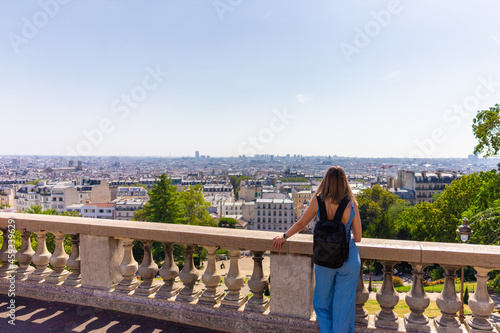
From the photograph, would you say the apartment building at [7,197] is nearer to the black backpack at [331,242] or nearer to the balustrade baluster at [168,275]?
the balustrade baluster at [168,275]

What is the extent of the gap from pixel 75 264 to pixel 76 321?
2.66ft

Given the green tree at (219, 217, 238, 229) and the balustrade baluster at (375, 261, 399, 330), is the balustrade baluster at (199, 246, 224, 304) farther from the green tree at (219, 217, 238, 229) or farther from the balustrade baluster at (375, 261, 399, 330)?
the green tree at (219, 217, 238, 229)

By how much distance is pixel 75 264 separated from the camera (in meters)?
4.86

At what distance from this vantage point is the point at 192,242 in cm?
421

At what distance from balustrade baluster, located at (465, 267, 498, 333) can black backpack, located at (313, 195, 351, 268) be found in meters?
1.33

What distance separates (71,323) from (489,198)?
23.6 metres

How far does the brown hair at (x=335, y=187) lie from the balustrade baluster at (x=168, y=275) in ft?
6.79

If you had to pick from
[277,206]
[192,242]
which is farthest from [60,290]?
[277,206]

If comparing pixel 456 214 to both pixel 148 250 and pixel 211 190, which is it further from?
pixel 211 190

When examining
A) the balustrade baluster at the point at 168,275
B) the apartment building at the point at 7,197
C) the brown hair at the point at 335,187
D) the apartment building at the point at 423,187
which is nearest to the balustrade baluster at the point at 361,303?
the brown hair at the point at 335,187

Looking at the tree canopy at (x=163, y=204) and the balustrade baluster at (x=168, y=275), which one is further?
the tree canopy at (x=163, y=204)

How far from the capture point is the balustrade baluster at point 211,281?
4262mm

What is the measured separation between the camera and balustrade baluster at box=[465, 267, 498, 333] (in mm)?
3410

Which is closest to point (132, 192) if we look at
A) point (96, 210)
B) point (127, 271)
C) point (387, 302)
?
point (96, 210)
